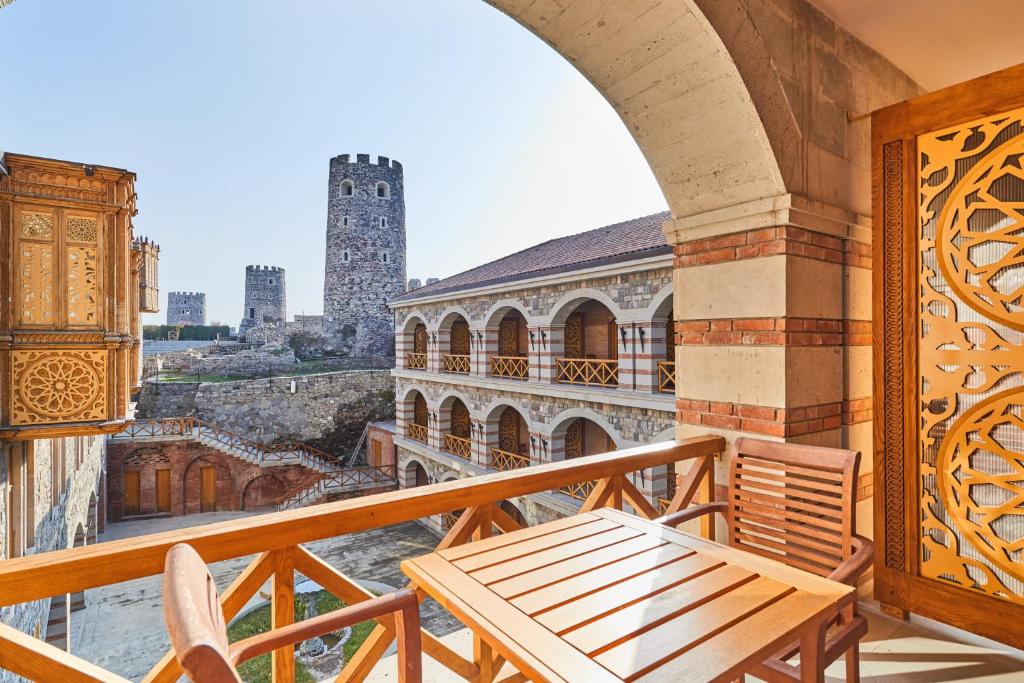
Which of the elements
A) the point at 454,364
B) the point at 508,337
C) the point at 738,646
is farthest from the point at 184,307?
the point at 738,646

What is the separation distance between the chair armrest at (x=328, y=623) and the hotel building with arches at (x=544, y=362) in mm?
7962

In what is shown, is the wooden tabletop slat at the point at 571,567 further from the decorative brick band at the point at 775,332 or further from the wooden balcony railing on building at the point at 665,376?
the wooden balcony railing on building at the point at 665,376

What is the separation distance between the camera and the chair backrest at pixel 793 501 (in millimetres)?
2006

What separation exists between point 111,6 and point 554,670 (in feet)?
71.6

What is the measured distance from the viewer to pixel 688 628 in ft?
3.67

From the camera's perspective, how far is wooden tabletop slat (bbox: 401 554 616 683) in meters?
0.97

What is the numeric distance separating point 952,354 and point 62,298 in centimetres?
652

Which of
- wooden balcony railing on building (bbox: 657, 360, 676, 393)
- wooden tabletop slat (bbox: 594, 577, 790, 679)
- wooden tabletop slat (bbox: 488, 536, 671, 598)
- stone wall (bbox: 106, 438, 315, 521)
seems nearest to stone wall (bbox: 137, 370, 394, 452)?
stone wall (bbox: 106, 438, 315, 521)

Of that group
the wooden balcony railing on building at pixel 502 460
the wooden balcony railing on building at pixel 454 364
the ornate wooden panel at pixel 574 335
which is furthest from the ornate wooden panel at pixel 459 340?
the ornate wooden panel at pixel 574 335

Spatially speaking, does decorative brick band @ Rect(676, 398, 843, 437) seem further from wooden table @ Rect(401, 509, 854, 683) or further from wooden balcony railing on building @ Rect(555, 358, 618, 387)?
wooden balcony railing on building @ Rect(555, 358, 618, 387)

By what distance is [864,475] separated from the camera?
8.89 ft

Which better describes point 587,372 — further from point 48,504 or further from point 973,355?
point 48,504

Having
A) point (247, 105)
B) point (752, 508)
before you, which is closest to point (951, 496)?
point (752, 508)

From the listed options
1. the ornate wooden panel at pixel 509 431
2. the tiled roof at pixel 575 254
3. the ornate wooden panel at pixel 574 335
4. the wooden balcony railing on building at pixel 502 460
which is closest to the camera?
the tiled roof at pixel 575 254
